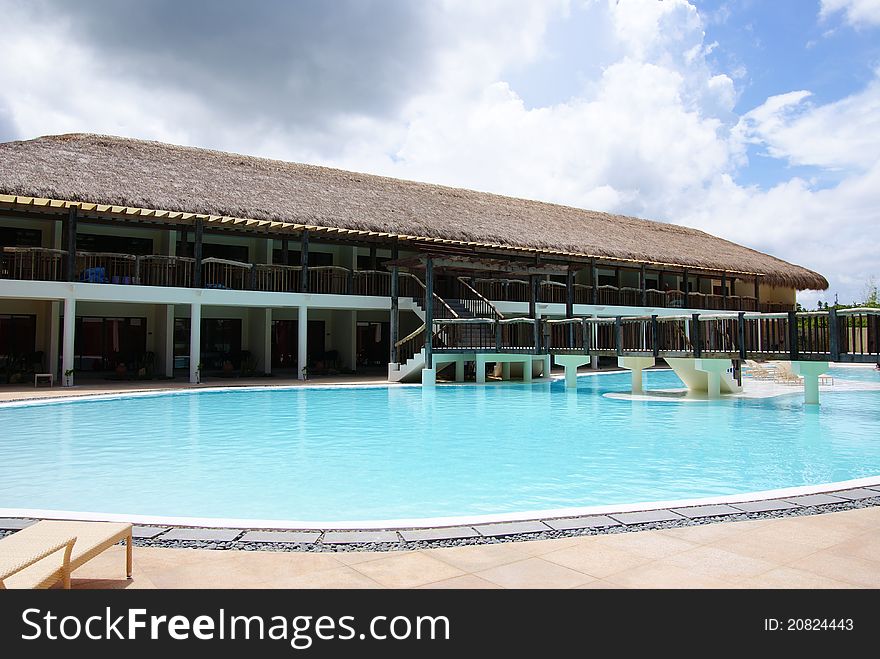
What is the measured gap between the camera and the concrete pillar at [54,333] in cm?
1768

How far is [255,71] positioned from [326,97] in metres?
2.06

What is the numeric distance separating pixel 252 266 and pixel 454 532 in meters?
15.1

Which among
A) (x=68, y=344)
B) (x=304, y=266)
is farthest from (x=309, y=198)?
(x=68, y=344)

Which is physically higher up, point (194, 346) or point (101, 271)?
point (101, 271)

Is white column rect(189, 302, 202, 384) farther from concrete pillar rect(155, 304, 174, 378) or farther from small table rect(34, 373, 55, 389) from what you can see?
small table rect(34, 373, 55, 389)

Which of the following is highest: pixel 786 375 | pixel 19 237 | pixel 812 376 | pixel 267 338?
pixel 19 237

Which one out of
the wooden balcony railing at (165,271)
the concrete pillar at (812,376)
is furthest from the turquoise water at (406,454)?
the wooden balcony railing at (165,271)

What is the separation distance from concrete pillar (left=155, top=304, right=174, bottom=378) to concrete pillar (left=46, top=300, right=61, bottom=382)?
102 inches

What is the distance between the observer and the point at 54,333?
1820 cm

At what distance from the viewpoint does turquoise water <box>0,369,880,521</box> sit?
5582 millimetres

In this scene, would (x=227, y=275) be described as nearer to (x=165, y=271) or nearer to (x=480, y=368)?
(x=165, y=271)

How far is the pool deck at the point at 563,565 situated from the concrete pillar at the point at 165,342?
1655cm

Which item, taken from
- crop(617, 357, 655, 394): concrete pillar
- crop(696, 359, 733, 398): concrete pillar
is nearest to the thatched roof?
crop(617, 357, 655, 394): concrete pillar
